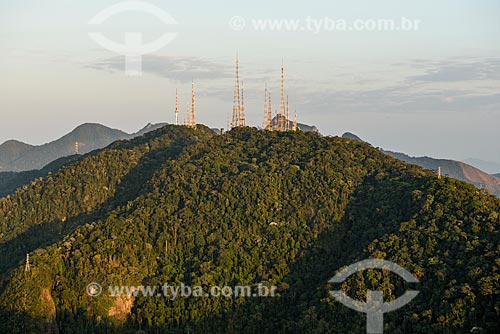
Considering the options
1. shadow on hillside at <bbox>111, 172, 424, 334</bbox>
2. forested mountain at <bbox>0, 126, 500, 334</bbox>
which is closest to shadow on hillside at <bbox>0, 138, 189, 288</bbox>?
forested mountain at <bbox>0, 126, 500, 334</bbox>

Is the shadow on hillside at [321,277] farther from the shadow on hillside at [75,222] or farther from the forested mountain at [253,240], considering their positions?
the shadow on hillside at [75,222]

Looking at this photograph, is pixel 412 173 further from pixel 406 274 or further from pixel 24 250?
pixel 24 250

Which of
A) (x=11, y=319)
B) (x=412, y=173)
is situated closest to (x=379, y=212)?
(x=412, y=173)

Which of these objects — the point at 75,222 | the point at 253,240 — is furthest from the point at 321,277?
the point at 75,222

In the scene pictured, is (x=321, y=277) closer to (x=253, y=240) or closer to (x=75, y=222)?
(x=253, y=240)

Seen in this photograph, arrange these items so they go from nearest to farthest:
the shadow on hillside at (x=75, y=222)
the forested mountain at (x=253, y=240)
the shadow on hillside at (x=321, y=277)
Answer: the forested mountain at (x=253, y=240)
the shadow on hillside at (x=321, y=277)
the shadow on hillside at (x=75, y=222)

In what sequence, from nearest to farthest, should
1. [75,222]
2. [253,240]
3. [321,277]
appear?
[321,277] < [253,240] < [75,222]

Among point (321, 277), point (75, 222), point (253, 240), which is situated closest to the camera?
point (321, 277)

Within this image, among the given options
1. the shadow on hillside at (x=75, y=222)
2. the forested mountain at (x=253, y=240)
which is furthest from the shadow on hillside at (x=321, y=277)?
the shadow on hillside at (x=75, y=222)
